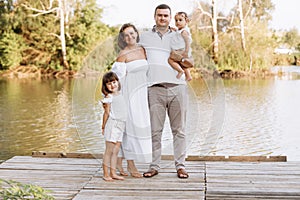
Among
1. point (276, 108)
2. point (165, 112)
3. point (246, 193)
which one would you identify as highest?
point (165, 112)

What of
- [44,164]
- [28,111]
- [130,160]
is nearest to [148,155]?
[130,160]

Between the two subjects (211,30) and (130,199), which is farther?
(211,30)

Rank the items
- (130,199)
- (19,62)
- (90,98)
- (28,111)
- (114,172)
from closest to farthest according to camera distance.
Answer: (130,199) → (114,172) → (90,98) → (28,111) → (19,62)

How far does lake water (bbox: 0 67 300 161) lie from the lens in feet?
12.9

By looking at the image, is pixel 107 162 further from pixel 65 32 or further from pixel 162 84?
pixel 65 32

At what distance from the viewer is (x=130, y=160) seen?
347 cm

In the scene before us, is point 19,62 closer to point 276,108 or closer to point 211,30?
point 211,30

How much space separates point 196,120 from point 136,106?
663 millimetres

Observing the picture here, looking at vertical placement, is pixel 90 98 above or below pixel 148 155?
above

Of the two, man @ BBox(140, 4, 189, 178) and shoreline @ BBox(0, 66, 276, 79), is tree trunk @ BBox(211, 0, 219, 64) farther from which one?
man @ BBox(140, 4, 189, 178)

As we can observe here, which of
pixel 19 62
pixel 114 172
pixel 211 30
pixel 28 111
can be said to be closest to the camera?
pixel 114 172

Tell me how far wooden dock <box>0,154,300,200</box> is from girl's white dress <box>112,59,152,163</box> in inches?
8.3

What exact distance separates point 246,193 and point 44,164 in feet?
5.01

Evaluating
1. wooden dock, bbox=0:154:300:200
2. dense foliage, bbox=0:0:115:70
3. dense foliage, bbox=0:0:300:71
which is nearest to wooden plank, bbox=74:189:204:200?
wooden dock, bbox=0:154:300:200
